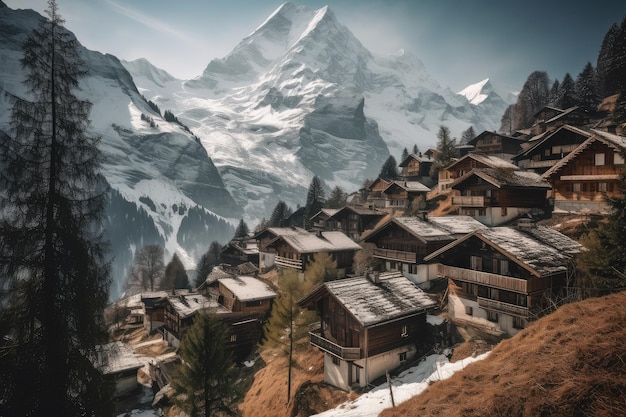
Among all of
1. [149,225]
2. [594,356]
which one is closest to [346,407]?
[594,356]

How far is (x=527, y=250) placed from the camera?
939 inches

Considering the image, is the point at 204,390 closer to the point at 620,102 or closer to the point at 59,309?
the point at 59,309

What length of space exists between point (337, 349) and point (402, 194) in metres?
49.3

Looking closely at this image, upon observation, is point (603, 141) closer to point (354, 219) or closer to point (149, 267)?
point (354, 219)

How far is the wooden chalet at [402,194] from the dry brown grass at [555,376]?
53.6 m

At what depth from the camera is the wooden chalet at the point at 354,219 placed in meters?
67.2

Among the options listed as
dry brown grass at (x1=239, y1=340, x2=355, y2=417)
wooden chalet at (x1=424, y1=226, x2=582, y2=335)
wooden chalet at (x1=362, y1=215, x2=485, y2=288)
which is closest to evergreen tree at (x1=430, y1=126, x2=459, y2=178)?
wooden chalet at (x1=362, y1=215, x2=485, y2=288)

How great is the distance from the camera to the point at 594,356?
9117 millimetres

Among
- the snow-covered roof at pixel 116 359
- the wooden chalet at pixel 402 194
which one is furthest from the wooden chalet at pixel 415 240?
the snow-covered roof at pixel 116 359

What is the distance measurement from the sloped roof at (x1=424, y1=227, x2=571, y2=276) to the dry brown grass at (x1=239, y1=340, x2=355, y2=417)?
15157mm

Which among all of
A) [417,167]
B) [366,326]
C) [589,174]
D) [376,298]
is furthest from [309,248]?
[417,167]

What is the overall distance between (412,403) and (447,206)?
4969cm

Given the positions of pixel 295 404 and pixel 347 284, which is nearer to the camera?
pixel 295 404

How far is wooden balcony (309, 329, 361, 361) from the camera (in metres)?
23.6
